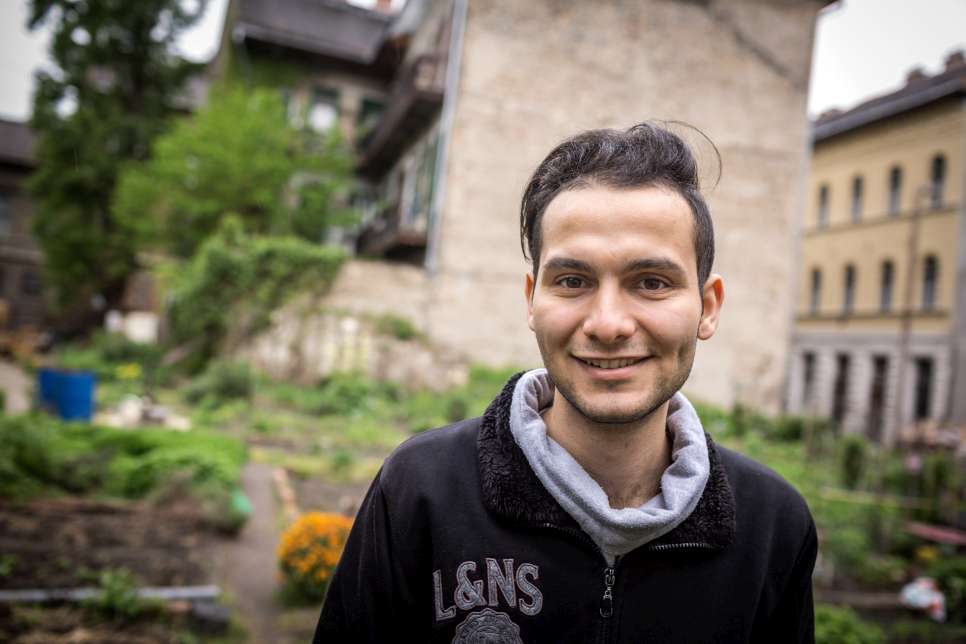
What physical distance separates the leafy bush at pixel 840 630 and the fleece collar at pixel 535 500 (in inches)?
146

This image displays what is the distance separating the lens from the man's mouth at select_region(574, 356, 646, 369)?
5.49 ft

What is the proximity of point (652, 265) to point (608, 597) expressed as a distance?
0.76 metres

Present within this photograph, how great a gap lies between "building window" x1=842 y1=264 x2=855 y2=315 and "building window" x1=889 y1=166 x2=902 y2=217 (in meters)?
2.92

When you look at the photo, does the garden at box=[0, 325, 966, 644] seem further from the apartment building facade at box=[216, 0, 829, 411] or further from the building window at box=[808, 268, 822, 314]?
the building window at box=[808, 268, 822, 314]

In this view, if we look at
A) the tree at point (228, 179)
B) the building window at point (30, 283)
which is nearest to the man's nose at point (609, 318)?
the tree at point (228, 179)

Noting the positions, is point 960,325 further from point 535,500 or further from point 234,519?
point 535,500

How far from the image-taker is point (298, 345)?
17.3 metres

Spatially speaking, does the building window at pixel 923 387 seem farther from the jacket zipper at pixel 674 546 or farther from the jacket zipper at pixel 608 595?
the jacket zipper at pixel 608 595

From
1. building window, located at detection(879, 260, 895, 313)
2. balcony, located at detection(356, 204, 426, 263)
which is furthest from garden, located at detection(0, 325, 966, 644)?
building window, located at detection(879, 260, 895, 313)

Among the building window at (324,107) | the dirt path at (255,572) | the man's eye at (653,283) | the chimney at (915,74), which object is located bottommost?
the dirt path at (255,572)

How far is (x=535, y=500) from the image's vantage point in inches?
67.0

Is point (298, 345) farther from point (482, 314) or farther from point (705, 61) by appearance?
point (705, 61)

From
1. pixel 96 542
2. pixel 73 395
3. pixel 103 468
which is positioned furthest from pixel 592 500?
pixel 73 395

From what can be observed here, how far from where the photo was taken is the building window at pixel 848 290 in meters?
28.4
